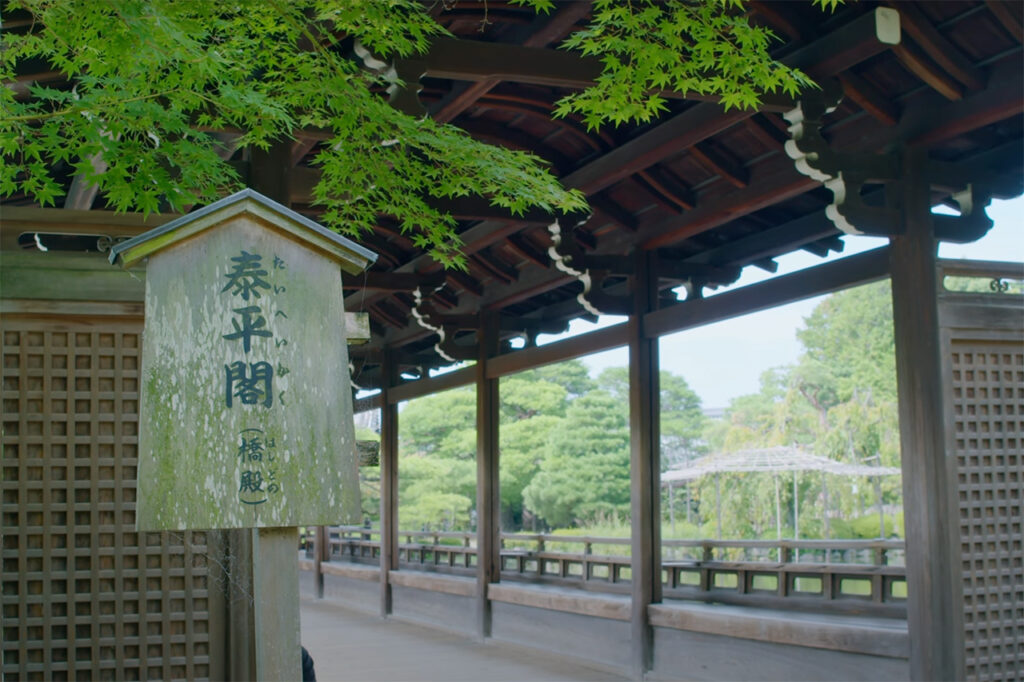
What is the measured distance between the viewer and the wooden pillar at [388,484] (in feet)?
44.0

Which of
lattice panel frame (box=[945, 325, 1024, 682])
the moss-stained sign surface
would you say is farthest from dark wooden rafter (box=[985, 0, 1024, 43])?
the moss-stained sign surface

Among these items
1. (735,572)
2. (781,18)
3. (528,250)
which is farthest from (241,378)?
(735,572)

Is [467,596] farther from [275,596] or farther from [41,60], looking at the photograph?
[275,596]

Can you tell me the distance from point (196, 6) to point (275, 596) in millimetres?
2098

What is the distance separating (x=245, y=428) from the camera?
3.09 m

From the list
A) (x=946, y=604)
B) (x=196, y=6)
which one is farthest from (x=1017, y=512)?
(x=196, y=6)

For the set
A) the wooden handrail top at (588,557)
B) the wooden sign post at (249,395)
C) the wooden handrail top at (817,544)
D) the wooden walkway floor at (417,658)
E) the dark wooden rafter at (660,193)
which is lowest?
the wooden walkway floor at (417,658)

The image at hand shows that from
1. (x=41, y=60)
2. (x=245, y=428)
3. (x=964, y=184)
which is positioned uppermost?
(x=41, y=60)

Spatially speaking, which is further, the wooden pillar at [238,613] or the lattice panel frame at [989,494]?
the lattice panel frame at [989,494]

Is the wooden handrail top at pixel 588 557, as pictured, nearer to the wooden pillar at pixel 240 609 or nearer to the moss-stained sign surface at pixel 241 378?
the wooden pillar at pixel 240 609

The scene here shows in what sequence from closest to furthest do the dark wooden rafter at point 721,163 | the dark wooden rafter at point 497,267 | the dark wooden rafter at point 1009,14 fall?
the dark wooden rafter at point 1009,14
the dark wooden rafter at point 721,163
the dark wooden rafter at point 497,267

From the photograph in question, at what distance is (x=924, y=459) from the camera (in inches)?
230

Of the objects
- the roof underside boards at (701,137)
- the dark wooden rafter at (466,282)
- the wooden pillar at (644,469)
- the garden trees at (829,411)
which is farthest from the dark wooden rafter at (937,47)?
the garden trees at (829,411)

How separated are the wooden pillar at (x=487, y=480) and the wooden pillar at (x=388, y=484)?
8.83ft
